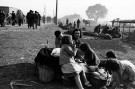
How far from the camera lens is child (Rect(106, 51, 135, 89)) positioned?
532cm

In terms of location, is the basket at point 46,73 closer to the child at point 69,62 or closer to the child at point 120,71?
the child at point 69,62

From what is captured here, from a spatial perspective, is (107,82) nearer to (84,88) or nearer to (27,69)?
(84,88)

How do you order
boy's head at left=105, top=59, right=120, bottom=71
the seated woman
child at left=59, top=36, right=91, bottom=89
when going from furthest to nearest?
the seated woman, boy's head at left=105, top=59, right=120, bottom=71, child at left=59, top=36, right=91, bottom=89

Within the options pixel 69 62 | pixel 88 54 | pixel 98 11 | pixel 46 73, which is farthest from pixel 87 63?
pixel 98 11

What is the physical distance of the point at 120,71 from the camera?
5.43 meters

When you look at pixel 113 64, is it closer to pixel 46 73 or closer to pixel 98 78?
pixel 98 78

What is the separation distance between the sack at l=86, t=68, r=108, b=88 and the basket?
101 centimetres

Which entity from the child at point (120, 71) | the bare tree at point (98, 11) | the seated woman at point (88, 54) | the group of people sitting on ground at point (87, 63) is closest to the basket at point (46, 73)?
the group of people sitting on ground at point (87, 63)

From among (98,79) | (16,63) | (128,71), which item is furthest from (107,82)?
(16,63)

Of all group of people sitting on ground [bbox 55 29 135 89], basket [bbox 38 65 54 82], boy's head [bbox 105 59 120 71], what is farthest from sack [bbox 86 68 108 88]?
basket [bbox 38 65 54 82]

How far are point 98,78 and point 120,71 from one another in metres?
0.59

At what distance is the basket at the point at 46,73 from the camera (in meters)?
5.64

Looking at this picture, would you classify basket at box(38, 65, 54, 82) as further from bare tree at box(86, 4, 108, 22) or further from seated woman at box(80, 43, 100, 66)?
bare tree at box(86, 4, 108, 22)

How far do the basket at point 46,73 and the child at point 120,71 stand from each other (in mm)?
1453
